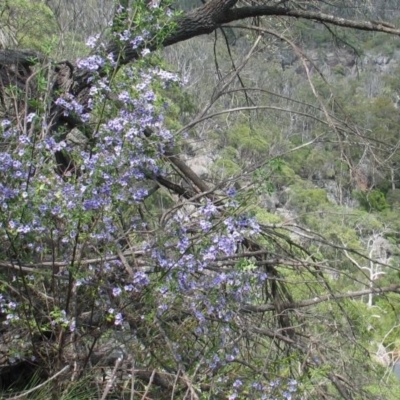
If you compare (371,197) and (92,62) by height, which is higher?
(92,62)

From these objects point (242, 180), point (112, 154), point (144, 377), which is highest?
point (112, 154)

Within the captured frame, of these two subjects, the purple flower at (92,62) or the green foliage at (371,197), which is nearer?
the purple flower at (92,62)

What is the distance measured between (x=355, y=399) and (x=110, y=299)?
155 cm

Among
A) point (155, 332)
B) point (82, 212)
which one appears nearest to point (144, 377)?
point (155, 332)

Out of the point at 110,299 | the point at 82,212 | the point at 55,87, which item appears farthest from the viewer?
the point at 55,87

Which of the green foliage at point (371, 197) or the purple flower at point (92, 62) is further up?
the purple flower at point (92, 62)

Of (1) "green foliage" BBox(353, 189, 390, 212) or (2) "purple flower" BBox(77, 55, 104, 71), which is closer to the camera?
(2) "purple flower" BBox(77, 55, 104, 71)

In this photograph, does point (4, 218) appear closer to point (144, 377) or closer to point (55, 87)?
point (144, 377)

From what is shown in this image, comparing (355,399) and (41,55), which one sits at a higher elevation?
(41,55)

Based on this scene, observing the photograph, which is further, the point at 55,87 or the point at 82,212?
the point at 55,87

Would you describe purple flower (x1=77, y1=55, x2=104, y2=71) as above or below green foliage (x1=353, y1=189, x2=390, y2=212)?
above

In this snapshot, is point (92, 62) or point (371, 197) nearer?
point (92, 62)

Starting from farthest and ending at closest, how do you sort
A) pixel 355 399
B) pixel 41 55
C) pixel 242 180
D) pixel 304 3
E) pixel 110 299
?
pixel 304 3 < pixel 41 55 < pixel 355 399 < pixel 242 180 < pixel 110 299

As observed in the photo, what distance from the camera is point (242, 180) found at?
3373 millimetres
